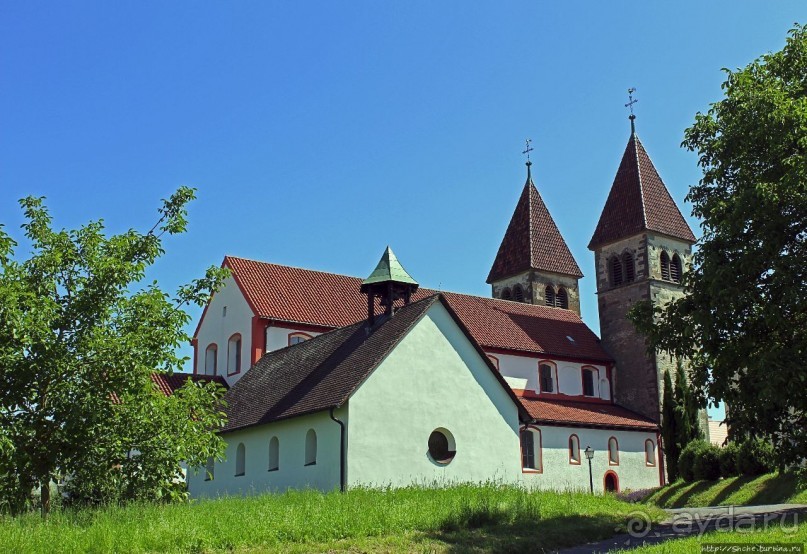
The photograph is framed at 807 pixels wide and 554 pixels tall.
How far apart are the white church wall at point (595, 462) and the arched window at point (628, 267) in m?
9.73

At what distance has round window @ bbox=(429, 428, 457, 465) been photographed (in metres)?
26.7

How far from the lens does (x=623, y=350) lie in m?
49.8

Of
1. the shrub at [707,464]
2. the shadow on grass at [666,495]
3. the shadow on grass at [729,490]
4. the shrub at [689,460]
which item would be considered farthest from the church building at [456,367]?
the shadow on grass at [729,490]

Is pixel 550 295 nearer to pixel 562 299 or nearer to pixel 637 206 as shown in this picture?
pixel 562 299

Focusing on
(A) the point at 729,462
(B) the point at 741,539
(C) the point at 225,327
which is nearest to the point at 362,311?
(C) the point at 225,327

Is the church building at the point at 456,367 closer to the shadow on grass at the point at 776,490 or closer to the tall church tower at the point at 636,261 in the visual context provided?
the tall church tower at the point at 636,261

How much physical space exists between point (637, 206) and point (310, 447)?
105ft

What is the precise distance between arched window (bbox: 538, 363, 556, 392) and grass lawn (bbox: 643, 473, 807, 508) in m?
8.38

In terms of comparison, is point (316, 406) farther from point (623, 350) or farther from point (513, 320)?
point (623, 350)

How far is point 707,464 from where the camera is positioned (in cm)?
3806

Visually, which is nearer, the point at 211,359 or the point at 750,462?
the point at 750,462

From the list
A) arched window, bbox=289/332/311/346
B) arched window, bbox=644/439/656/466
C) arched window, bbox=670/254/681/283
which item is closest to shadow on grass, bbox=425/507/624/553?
arched window, bbox=289/332/311/346

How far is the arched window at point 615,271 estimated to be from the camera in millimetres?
52406

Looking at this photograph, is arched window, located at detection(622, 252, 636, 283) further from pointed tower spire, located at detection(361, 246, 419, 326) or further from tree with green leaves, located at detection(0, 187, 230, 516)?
tree with green leaves, located at detection(0, 187, 230, 516)
